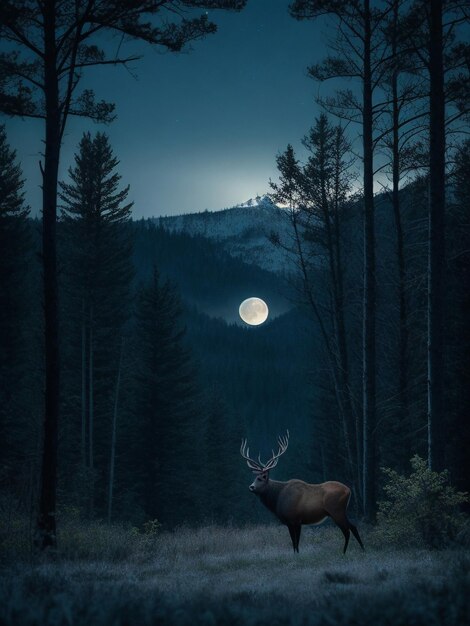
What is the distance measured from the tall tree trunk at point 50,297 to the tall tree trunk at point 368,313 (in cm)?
685

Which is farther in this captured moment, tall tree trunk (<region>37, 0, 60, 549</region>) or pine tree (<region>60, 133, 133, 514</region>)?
pine tree (<region>60, 133, 133, 514</region>)

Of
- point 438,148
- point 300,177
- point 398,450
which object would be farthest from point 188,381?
point 438,148

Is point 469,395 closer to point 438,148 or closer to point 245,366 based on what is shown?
point 438,148

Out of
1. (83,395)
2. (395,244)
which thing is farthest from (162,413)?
(395,244)

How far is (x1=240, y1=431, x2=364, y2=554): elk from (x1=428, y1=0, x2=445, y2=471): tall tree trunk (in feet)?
6.16

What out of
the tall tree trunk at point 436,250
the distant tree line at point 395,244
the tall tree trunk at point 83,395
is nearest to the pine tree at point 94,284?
the tall tree trunk at point 83,395

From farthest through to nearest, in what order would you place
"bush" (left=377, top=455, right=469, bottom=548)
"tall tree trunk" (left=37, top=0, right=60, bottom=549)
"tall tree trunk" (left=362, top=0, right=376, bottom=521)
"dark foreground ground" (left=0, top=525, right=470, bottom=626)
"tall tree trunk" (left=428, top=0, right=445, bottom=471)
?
"tall tree trunk" (left=362, top=0, right=376, bottom=521) → "tall tree trunk" (left=428, top=0, right=445, bottom=471) → "tall tree trunk" (left=37, top=0, right=60, bottom=549) → "bush" (left=377, top=455, right=469, bottom=548) → "dark foreground ground" (left=0, top=525, right=470, bottom=626)

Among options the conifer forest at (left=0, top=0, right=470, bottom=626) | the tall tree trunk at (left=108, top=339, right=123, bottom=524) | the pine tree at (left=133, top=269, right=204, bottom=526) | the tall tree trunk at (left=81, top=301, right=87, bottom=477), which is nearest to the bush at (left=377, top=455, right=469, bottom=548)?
the conifer forest at (left=0, top=0, right=470, bottom=626)

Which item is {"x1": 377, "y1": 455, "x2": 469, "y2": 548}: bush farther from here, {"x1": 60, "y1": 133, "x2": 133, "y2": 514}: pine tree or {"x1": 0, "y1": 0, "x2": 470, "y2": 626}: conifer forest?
{"x1": 60, "y1": 133, "x2": 133, "y2": 514}: pine tree

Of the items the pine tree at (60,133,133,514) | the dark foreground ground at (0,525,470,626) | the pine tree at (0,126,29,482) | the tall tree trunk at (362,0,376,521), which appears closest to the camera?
the dark foreground ground at (0,525,470,626)

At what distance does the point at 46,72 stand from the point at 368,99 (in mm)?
7422

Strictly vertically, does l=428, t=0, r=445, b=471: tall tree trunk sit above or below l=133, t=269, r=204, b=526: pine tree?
above

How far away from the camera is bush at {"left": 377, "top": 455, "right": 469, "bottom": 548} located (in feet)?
29.6

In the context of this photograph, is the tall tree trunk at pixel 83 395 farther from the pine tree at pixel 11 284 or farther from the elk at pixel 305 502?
the elk at pixel 305 502
